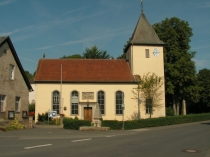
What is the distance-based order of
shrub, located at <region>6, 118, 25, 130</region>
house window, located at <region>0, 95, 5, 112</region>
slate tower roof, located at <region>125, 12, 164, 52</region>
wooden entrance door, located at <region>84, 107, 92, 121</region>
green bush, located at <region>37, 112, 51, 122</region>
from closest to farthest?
1. shrub, located at <region>6, 118, 25, 130</region>
2. house window, located at <region>0, 95, 5, 112</region>
3. green bush, located at <region>37, 112, 51, 122</region>
4. wooden entrance door, located at <region>84, 107, 92, 121</region>
5. slate tower roof, located at <region>125, 12, 164, 52</region>

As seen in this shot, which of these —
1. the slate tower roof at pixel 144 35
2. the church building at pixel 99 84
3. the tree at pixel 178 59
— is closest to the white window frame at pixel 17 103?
the church building at pixel 99 84

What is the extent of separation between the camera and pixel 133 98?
1362 inches

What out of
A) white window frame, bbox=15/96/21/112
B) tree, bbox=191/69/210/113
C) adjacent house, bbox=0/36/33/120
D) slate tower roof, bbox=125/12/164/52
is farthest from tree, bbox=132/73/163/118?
tree, bbox=191/69/210/113

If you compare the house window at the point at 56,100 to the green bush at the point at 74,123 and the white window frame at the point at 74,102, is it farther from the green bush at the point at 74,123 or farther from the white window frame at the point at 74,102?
the green bush at the point at 74,123

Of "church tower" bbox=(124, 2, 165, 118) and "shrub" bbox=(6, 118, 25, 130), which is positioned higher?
"church tower" bbox=(124, 2, 165, 118)

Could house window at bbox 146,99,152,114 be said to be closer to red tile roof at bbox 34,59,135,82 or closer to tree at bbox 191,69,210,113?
red tile roof at bbox 34,59,135,82

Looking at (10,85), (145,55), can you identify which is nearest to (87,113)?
(145,55)

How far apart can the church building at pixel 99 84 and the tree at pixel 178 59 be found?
580 cm

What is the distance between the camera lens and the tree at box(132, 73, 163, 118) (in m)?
33.2

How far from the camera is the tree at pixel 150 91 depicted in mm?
33250

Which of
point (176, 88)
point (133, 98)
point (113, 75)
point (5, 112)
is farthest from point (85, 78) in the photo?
point (176, 88)

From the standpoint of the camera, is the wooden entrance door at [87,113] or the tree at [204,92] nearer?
the wooden entrance door at [87,113]

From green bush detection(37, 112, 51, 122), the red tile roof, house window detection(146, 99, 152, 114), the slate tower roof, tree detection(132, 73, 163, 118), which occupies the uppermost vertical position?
the slate tower roof

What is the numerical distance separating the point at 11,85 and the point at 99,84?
11998mm
